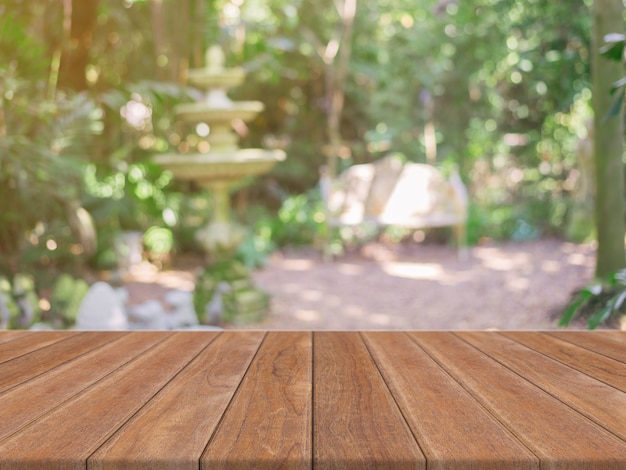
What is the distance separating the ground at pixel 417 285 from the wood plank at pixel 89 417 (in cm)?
264

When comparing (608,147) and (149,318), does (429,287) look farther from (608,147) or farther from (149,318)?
(149,318)

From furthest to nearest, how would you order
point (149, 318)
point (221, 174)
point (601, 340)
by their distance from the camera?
1. point (221, 174)
2. point (149, 318)
3. point (601, 340)

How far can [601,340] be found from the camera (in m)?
1.30

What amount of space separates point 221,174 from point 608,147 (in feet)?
6.75

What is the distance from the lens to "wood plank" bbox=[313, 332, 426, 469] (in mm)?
700

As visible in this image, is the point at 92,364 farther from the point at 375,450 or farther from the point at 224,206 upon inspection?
the point at 224,206

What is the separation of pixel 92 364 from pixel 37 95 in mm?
3332

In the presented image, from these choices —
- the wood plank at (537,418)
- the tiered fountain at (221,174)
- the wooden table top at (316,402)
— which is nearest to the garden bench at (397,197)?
the tiered fountain at (221,174)

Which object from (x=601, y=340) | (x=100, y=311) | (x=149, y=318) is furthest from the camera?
(x=149, y=318)

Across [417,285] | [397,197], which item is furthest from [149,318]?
[397,197]

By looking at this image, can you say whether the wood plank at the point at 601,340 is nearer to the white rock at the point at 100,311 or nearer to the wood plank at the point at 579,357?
the wood plank at the point at 579,357

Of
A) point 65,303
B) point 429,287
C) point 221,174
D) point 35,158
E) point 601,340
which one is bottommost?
point 429,287

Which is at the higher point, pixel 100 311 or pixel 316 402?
pixel 316 402

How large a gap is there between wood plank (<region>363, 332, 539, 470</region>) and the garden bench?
488 cm
